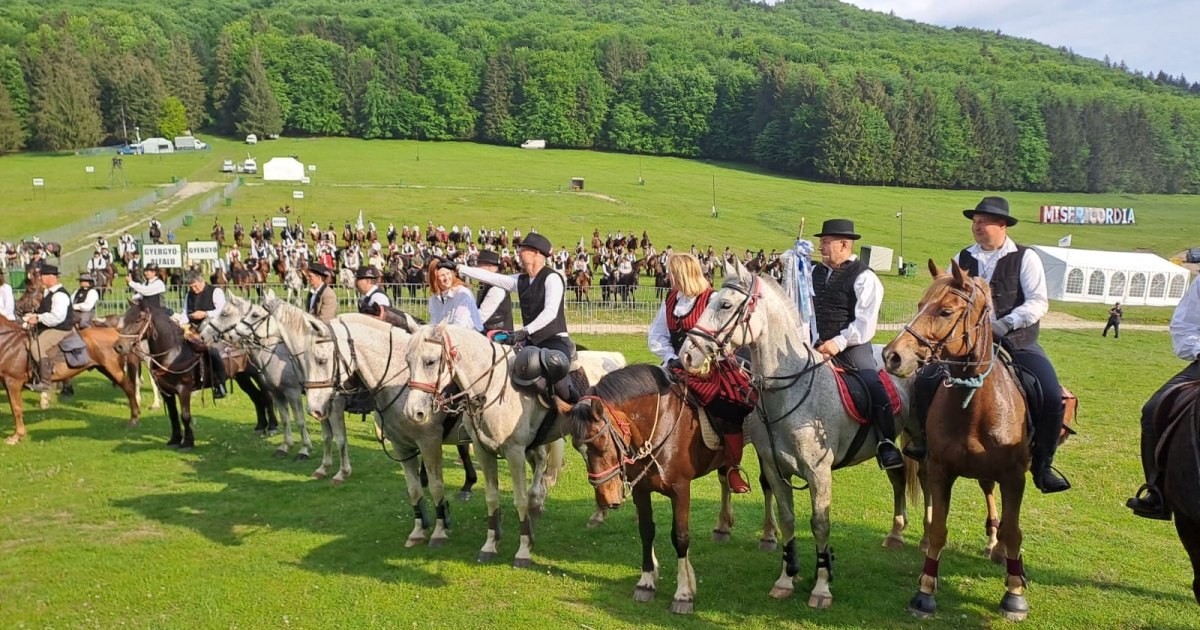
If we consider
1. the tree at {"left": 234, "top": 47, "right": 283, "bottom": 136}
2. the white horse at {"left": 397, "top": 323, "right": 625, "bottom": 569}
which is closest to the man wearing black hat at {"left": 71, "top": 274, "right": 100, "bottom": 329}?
the white horse at {"left": 397, "top": 323, "right": 625, "bottom": 569}

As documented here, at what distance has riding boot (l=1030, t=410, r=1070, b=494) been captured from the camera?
21.0ft

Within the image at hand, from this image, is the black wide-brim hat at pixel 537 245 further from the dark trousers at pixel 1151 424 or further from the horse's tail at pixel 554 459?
the dark trousers at pixel 1151 424

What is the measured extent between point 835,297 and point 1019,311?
1.52 metres

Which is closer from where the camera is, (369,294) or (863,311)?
(863,311)

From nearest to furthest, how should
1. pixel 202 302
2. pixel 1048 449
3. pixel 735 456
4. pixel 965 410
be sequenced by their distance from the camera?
pixel 965 410 → pixel 1048 449 → pixel 735 456 → pixel 202 302

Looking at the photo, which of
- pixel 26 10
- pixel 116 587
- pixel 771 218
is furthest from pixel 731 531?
pixel 26 10

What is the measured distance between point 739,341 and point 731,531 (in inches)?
142

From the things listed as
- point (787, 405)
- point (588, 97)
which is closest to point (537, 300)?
point (787, 405)

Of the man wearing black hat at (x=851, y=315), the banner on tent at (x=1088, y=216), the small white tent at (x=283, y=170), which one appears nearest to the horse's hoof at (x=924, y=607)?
the man wearing black hat at (x=851, y=315)

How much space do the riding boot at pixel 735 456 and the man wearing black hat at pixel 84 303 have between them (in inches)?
556

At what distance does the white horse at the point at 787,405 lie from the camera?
609 cm

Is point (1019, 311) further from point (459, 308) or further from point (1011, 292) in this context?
point (459, 308)

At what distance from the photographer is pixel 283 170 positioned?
6831cm

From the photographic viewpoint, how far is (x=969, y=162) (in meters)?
91.6
